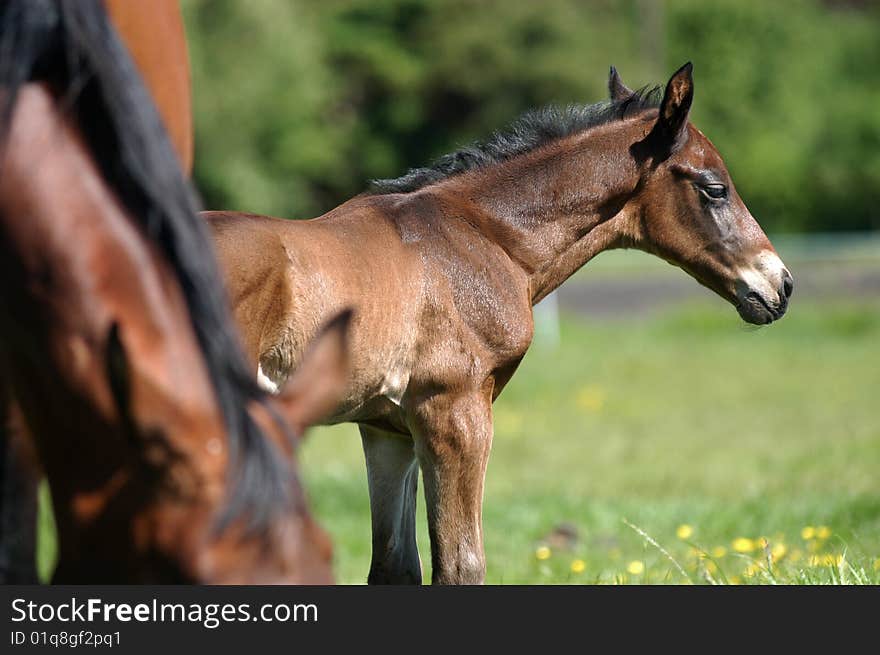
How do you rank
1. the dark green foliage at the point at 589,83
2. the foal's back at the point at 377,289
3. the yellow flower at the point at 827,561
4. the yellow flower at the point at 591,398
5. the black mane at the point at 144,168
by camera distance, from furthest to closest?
the dark green foliage at the point at 589,83, the yellow flower at the point at 591,398, the yellow flower at the point at 827,561, the foal's back at the point at 377,289, the black mane at the point at 144,168

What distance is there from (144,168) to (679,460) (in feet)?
28.3

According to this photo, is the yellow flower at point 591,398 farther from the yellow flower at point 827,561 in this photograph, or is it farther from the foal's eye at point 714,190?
the foal's eye at point 714,190

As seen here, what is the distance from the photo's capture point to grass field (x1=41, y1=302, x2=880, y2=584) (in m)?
5.61

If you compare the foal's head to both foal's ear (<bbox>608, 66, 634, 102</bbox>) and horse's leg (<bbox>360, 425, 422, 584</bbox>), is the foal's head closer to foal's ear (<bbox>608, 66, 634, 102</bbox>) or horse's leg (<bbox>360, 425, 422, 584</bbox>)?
foal's ear (<bbox>608, 66, 634, 102</bbox>)

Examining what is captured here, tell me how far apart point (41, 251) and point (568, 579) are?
3.18 m

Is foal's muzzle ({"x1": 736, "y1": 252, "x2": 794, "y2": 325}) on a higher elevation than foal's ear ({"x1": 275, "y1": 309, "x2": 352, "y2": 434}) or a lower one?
lower

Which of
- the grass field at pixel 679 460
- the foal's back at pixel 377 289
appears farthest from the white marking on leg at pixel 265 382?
the grass field at pixel 679 460

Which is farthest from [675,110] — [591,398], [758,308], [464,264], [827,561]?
[591,398]

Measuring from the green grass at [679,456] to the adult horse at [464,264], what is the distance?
3.17ft

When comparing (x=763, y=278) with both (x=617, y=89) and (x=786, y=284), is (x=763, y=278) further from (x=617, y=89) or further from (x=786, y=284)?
(x=617, y=89)

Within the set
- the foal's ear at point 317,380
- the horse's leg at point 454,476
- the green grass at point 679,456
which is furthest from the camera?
the green grass at point 679,456

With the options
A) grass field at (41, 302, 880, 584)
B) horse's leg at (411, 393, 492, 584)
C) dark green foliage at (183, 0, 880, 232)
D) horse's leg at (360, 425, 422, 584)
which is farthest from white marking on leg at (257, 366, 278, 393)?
dark green foliage at (183, 0, 880, 232)

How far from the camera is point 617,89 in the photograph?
16.8ft

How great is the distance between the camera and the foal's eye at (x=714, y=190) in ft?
15.6
